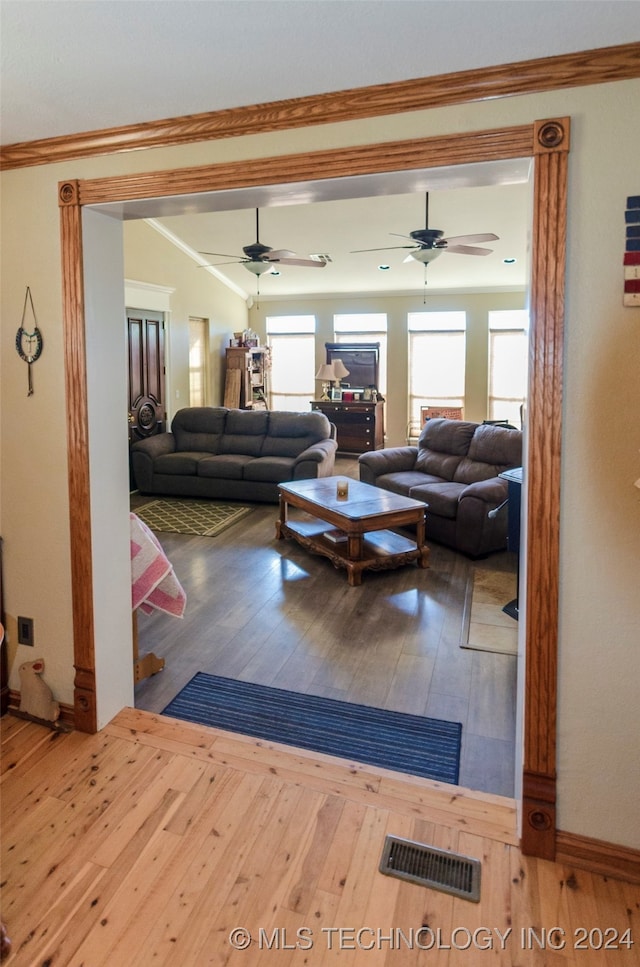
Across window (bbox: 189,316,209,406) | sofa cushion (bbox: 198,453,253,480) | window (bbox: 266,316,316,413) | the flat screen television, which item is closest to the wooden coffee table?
sofa cushion (bbox: 198,453,253,480)

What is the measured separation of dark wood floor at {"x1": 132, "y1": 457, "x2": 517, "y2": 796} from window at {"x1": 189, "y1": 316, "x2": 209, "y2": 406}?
480 cm

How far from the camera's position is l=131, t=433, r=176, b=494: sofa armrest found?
24.3 ft

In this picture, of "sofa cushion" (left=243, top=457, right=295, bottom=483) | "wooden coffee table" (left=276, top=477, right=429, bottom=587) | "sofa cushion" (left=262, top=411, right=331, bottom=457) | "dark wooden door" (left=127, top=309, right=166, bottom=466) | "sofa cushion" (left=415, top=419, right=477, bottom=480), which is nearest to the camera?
"wooden coffee table" (left=276, top=477, right=429, bottom=587)

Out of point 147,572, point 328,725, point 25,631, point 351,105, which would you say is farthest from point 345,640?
point 351,105

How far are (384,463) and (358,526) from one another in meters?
2.08

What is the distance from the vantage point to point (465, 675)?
3.31m

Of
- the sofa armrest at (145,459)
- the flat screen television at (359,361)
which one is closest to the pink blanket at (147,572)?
the sofa armrest at (145,459)

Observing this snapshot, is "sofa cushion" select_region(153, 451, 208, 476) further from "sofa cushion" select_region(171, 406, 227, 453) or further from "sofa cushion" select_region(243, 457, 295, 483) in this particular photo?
"sofa cushion" select_region(243, 457, 295, 483)

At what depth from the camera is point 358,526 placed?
4.68 metres

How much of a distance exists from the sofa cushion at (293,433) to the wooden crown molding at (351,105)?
17.0ft

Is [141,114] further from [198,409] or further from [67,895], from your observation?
[198,409]

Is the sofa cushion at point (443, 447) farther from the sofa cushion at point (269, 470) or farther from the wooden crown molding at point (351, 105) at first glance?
the wooden crown molding at point (351, 105)

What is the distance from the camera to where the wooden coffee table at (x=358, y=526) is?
4.71m

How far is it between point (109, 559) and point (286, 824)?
126 centimetres
